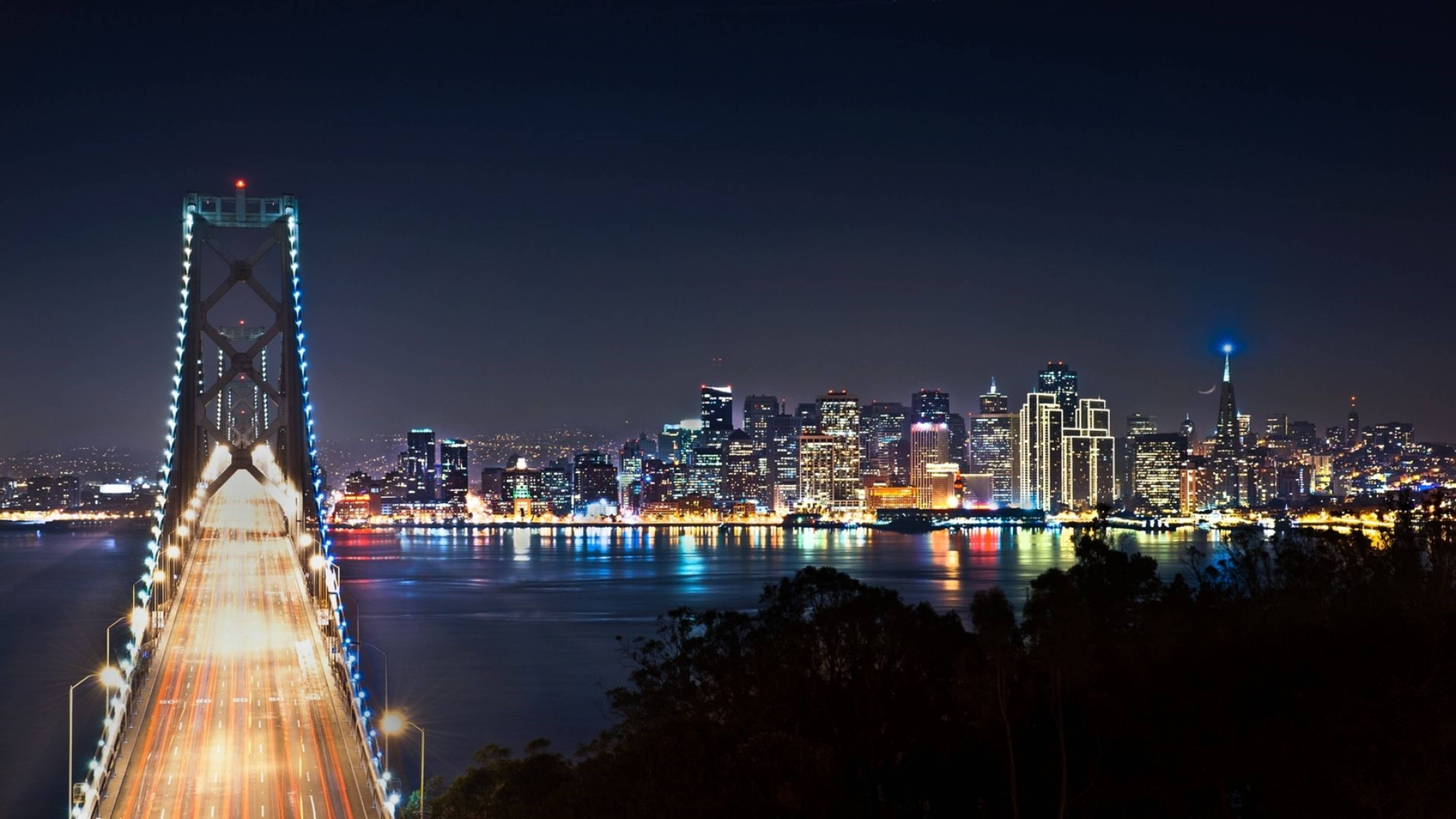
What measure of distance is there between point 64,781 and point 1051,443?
544ft

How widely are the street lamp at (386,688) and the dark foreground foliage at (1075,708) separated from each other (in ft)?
10.2

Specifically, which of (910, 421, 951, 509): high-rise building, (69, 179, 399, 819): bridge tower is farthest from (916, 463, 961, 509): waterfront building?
(69, 179, 399, 819): bridge tower

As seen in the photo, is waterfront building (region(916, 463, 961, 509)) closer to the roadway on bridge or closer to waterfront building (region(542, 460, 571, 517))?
waterfront building (region(542, 460, 571, 517))

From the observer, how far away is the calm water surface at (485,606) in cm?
2872

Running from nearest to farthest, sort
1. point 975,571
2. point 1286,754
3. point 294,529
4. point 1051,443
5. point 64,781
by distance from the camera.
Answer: point 1286,754 < point 64,781 < point 294,529 < point 975,571 < point 1051,443

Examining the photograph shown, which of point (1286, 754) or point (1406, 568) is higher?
point (1406, 568)

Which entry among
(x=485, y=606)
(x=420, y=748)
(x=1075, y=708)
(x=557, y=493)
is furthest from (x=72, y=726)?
(x=557, y=493)

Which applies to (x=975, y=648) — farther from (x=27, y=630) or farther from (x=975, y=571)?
(x=975, y=571)

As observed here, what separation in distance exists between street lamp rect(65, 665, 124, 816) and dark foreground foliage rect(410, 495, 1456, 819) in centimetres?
420

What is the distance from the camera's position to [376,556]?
298 feet

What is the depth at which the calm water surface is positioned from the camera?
94.2 feet

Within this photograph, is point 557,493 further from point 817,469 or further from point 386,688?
point 386,688

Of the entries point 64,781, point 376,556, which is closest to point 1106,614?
point 64,781

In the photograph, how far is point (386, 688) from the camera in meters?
30.2
